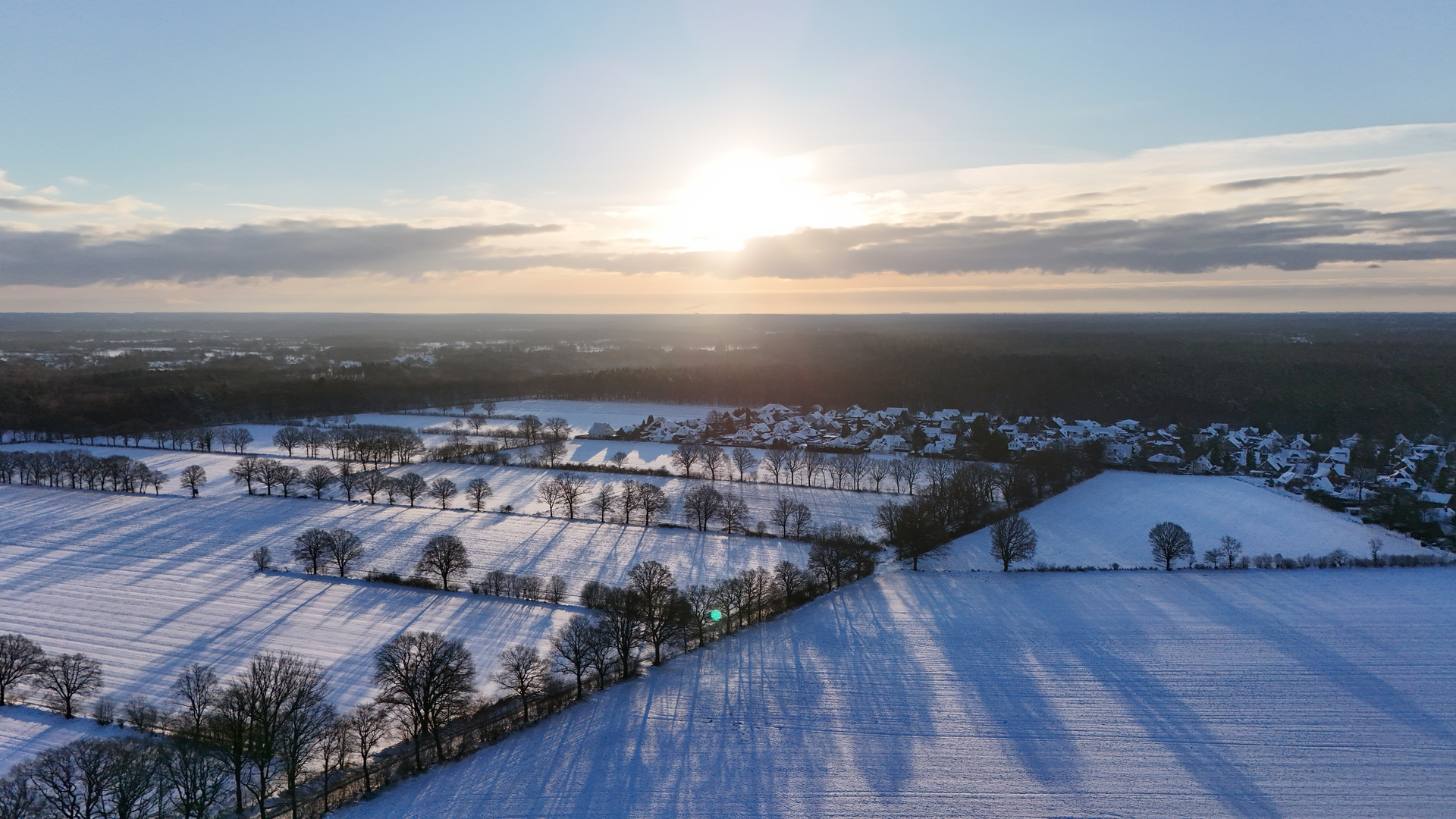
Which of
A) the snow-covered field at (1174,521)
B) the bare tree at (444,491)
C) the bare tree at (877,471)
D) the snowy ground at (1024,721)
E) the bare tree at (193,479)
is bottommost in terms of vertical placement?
the snowy ground at (1024,721)

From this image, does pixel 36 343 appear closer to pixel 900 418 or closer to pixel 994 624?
pixel 900 418

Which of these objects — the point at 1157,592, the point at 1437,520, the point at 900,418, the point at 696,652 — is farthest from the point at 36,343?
the point at 1437,520

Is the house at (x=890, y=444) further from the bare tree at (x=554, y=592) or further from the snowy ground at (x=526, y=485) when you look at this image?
the bare tree at (x=554, y=592)

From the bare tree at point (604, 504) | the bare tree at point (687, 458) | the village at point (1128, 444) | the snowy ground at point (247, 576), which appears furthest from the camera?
the bare tree at point (687, 458)

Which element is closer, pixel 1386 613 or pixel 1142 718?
pixel 1142 718

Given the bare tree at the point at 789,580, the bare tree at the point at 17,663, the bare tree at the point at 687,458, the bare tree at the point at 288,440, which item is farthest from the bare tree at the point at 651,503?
the bare tree at the point at 288,440

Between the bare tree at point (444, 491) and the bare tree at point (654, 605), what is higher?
the bare tree at point (444, 491)
